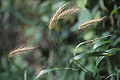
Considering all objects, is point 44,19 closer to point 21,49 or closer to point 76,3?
point 76,3

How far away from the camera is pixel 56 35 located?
255 cm

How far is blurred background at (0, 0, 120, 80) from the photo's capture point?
1841mm

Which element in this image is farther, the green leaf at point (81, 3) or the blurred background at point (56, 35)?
the blurred background at point (56, 35)

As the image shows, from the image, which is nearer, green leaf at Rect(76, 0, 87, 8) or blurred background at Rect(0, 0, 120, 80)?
green leaf at Rect(76, 0, 87, 8)

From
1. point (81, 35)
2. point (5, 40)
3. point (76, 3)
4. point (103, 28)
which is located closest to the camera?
point (76, 3)

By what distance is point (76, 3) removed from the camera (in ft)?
5.16

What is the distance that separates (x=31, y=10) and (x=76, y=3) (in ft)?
4.31

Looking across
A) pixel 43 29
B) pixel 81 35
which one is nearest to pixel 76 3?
pixel 81 35

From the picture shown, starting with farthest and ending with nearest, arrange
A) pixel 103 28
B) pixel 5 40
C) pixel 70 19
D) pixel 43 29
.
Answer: pixel 5 40 < pixel 43 29 < pixel 70 19 < pixel 103 28

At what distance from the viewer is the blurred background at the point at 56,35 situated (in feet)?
6.04

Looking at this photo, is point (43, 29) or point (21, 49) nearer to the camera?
point (21, 49)

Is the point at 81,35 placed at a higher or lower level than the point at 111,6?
lower

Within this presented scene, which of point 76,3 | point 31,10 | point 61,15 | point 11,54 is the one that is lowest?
point 11,54

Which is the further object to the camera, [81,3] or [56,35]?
[56,35]
